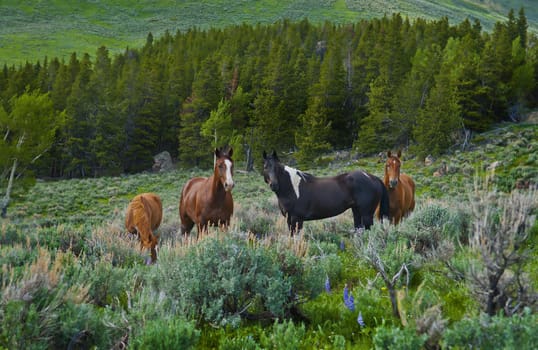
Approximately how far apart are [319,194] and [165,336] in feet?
20.9

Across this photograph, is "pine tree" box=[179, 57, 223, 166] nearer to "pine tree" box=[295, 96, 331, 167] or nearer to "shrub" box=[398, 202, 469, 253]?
"pine tree" box=[295, 96, 331, 167]

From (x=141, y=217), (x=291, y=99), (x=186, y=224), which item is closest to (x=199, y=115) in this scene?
(x=291, y=99)

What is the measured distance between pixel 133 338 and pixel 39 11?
147m

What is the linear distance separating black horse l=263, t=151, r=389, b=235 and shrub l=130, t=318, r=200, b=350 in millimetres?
5815

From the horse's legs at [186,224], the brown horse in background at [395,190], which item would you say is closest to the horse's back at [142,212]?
the horse's legs at [186,224]

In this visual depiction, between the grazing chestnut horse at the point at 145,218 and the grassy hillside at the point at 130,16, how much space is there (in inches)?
4113

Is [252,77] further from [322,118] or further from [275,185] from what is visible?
[275,185]

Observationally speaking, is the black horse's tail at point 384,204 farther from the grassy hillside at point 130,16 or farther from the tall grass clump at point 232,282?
the grassy hillside at point 130,16

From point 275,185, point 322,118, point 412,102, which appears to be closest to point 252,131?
point 322,118

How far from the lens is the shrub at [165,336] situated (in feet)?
10.4

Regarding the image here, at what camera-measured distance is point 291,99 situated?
5350 cm

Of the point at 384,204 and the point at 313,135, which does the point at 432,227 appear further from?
the point at 313,135

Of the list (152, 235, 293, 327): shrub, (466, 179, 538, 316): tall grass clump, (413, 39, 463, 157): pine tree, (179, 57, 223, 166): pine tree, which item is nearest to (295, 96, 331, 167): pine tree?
(413, 39, 463, 157): pine tree

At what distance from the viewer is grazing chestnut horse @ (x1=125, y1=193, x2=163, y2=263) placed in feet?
25.7
